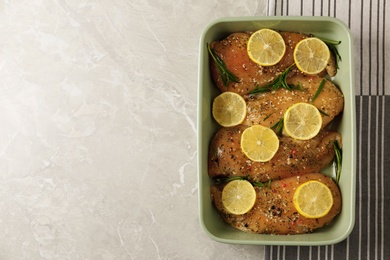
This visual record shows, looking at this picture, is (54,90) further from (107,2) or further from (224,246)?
(224,246)

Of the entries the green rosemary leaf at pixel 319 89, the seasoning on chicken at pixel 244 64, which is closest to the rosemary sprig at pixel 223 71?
the seasoning on chicken at pixel 244 64

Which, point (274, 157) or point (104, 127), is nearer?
point (274, 157)

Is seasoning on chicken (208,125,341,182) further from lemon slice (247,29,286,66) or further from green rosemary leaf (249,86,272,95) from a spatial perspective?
lemon slice (247,29,286,66)

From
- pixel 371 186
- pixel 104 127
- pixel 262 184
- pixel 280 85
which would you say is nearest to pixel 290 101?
pixel 280 85

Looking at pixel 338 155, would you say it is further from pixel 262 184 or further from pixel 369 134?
pixel 262 184

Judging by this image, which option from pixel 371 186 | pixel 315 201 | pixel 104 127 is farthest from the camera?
pixel 104 127

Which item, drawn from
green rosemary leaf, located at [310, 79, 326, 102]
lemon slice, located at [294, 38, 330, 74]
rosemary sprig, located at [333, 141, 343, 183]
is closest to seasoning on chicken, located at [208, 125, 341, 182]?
rosemary sprig, located at [333, 141, 343, 183]
